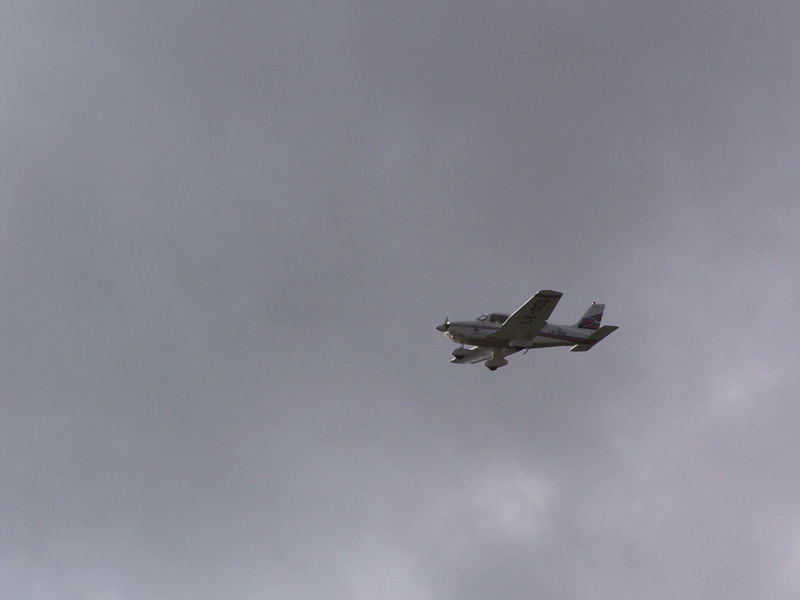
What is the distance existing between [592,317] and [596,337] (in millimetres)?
2262

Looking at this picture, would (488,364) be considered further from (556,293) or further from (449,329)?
(556,293)

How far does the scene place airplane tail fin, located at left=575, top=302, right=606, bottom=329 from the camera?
3182 inches

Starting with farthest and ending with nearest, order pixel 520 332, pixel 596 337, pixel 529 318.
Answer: pixel 596 337 < pixel 520 332 < pixel 529 318

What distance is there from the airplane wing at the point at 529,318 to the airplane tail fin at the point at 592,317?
26.6 ft

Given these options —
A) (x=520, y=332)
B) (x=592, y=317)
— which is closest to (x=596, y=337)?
(x=592, y=317)

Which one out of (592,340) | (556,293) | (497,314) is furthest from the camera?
(592,340)

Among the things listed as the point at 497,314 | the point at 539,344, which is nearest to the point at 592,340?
the point at 539,344

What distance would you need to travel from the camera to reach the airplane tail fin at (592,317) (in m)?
80.8

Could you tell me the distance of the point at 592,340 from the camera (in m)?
80.2

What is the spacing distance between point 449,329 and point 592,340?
14.7 meters

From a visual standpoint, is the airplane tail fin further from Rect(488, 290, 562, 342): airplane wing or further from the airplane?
Rect(488, 290, 562, 342): airplane wing

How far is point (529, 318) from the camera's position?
72000mm

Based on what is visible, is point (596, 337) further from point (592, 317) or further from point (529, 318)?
point (529, 318)

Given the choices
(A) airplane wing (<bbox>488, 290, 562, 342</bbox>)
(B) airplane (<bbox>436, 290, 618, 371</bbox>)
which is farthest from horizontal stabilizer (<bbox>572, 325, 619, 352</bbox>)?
(A) airplane wing (<bbox>488, 290, 562, 342</bbox>)
